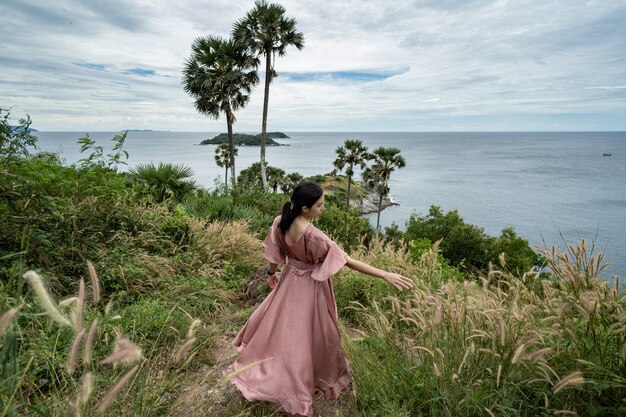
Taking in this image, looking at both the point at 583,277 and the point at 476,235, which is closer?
the point at 583,277

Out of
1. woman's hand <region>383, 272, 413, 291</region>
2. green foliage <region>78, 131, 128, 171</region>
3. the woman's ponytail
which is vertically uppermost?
green foliage <region>78, 131, 128, 171</region>

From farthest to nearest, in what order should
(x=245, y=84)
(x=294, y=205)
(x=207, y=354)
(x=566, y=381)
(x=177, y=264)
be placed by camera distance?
(x=245, y=84) < (x=177, y=264) < (x=207, y=354) < (x=294, y=205) < (x=566, y=381)

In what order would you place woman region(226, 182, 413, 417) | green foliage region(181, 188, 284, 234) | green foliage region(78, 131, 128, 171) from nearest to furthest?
woman region(226, 182, 413, 417) < green foliage region(78, 131, 128, 171) < green foliage region(181, 188, 284, 234)

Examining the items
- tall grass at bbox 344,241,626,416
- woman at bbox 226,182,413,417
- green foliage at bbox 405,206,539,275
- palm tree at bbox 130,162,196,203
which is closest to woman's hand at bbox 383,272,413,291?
woman at bbox 226,182,413,417

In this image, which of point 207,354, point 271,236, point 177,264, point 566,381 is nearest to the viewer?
point 566,381

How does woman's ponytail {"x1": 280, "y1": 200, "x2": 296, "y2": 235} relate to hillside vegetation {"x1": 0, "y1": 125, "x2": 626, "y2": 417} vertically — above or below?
above

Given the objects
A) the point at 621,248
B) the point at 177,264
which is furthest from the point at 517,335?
the point at 621,248

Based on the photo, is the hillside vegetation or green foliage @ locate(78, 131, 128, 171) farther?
green foliage @ locate(78, 131, 128, 171)

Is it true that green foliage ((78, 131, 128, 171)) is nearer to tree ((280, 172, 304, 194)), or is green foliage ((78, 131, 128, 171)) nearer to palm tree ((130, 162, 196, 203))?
palm tree ((130, 162, 196, 203))

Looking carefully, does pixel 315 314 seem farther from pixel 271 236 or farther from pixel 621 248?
pixel 621 248

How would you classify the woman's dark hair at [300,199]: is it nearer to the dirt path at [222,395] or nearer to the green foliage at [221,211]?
the dirt path at [222,395]

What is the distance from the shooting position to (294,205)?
11.1 feet

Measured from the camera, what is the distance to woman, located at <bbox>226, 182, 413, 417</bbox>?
10.6ft

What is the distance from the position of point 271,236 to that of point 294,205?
0.52 m
